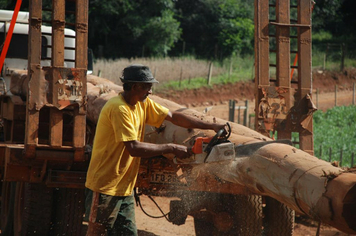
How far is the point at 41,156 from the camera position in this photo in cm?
513

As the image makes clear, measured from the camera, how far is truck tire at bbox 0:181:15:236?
22.2 feet

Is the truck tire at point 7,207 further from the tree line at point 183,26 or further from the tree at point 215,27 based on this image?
the tree at point 215,27

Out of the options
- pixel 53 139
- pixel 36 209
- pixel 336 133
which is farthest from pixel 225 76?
pixel 53 139

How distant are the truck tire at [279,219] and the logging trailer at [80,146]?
11 mm

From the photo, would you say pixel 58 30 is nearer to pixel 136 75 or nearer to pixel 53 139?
pixel 53 139

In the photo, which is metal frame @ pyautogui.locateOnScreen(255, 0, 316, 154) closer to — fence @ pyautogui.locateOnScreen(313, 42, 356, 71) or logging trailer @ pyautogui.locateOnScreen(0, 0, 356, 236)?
logging trailer @ pyautogui.locateOnScreen(0, 0, 356, 236)

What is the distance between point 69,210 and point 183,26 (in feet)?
88.3

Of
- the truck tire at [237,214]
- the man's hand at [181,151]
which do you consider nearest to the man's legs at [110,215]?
the man's hand at [181,151]

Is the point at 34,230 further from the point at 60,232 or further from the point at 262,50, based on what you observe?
the point at 262,50

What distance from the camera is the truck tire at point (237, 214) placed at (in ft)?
18.3

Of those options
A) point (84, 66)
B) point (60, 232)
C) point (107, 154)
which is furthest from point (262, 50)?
point (60, 232)

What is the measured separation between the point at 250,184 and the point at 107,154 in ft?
3.95

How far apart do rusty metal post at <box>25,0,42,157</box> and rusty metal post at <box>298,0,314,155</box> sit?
9.84 feet

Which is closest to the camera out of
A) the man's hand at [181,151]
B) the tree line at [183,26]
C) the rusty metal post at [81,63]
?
the man's hand at [181,151]
